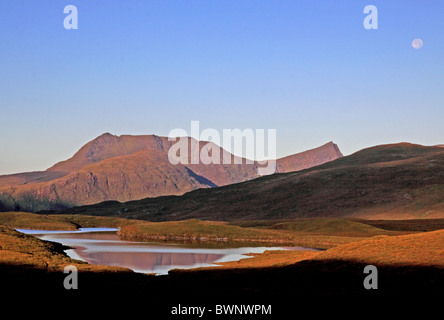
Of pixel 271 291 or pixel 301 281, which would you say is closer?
pixel 271 291

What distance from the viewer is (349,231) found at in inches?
5340

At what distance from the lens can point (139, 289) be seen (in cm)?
4125

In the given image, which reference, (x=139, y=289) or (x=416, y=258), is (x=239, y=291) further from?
(x=416, y=258)
